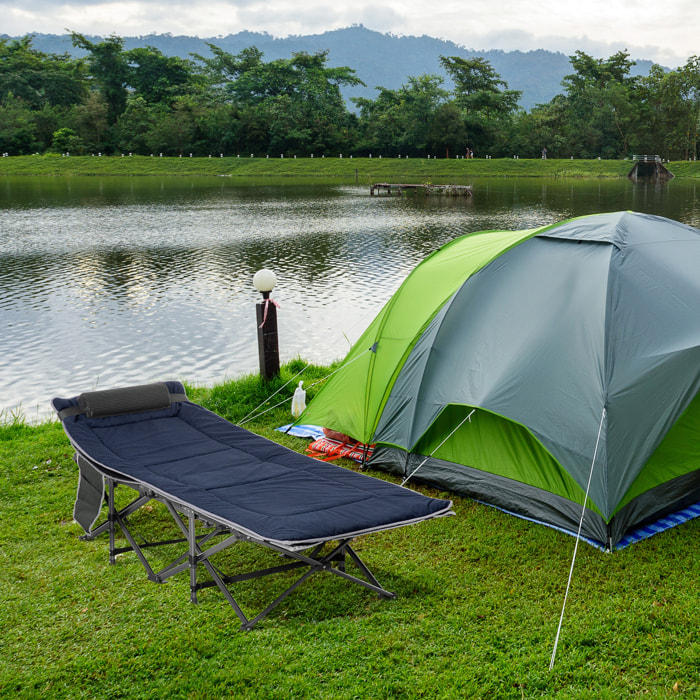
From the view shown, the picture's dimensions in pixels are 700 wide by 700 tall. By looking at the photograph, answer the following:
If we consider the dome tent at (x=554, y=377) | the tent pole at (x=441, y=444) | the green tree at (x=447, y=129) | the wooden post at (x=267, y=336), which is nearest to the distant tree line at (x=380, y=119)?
the green tree at (x=447, y=129)

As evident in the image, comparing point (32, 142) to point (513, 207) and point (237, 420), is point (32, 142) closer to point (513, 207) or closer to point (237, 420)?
point (513, 207)

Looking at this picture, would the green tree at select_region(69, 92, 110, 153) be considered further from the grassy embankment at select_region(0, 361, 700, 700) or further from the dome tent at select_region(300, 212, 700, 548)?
the grassy embankment at select_region(0, 361, 700, 700)

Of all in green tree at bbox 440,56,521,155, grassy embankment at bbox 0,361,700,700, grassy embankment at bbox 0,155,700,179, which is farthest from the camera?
green tree at bbox 440,56,521,155

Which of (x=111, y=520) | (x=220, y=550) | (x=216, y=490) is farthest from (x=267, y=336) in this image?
(x=220, y=550)

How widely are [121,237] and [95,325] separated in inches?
464

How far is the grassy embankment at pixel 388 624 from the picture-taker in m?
2.94

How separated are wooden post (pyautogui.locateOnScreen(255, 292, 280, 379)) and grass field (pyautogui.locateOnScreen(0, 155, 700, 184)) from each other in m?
52.6

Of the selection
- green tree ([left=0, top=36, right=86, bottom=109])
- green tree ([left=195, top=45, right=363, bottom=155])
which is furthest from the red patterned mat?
green tree ([left=0, top=36, right=86, bottom=109])

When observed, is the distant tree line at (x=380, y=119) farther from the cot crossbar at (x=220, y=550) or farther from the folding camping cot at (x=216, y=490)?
the cot crossbar at (x=220, y=550)

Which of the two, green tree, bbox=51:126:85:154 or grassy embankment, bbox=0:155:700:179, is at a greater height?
green tree, bbox=51:126:85:154

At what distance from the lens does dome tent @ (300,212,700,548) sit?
4223 mm

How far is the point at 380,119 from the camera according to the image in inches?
2648

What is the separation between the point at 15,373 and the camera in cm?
1001

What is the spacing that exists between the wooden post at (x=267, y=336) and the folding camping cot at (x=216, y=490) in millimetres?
1795
